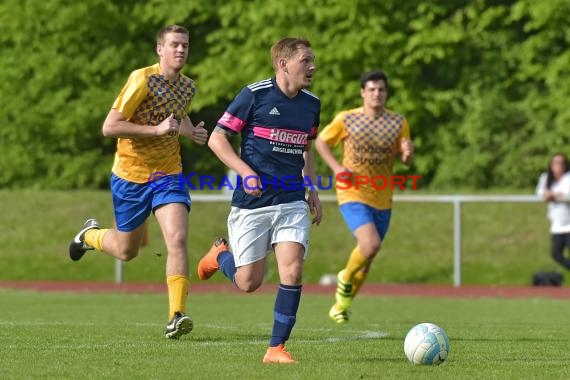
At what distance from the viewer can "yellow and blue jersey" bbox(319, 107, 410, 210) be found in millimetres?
12539

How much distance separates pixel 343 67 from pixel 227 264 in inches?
626

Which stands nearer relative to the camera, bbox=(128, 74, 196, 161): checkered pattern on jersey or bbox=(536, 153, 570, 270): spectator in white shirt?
bbox=(128, 74, 196, 161): checkered pattern on jersey

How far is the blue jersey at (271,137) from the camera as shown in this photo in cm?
846

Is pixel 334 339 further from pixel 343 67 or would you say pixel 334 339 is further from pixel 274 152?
pixel 343 67

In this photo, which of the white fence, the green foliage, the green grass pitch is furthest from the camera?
the green foliage

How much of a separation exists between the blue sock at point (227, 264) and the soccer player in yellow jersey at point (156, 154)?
28 centimetres

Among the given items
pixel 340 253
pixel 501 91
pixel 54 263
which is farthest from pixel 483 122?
pixel 54 263

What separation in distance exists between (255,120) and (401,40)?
16876 millimetres

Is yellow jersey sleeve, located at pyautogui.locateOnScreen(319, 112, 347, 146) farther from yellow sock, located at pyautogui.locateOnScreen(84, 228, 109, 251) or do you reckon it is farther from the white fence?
the white fence

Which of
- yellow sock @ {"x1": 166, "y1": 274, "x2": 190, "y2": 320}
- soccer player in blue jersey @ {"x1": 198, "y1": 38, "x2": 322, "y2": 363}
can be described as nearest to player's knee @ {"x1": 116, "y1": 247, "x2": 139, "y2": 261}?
yellow sock @ {"x1": 166, "y1": 274, "x2": 190, "y2": 320}

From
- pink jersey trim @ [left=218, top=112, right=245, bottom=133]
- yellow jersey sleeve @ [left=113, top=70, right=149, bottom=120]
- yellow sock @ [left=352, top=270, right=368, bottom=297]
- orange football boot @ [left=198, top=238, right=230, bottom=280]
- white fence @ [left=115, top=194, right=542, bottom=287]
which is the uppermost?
yellow jersey sleeve @ [left=113, top=70, right=149, bottom=120]

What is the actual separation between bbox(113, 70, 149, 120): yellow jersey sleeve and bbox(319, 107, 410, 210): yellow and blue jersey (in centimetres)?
A: 312

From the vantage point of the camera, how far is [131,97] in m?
9.96

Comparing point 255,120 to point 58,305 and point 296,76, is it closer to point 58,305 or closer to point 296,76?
point 296,76
